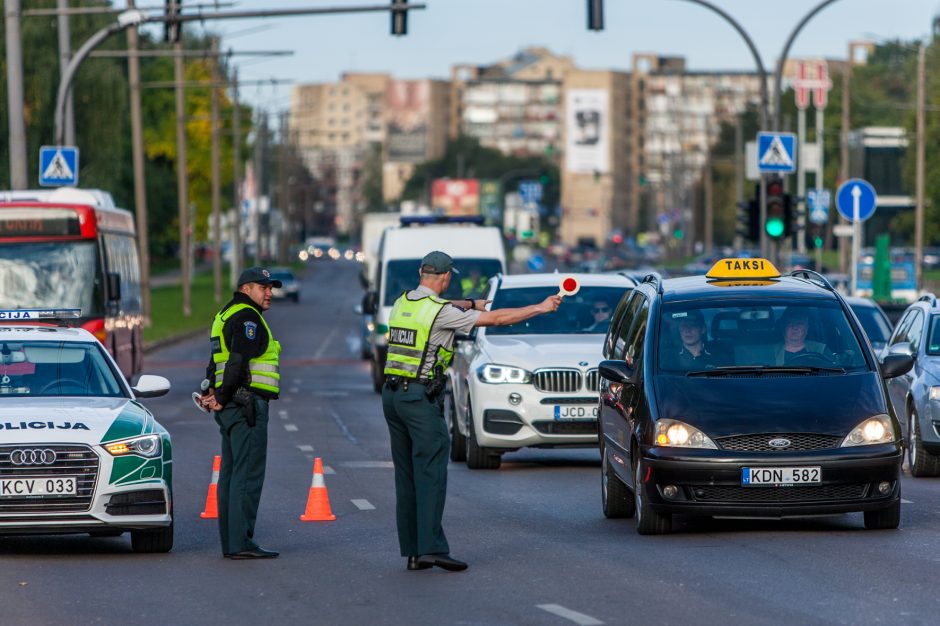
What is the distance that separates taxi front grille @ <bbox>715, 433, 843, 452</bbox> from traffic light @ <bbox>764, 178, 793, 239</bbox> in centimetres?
2027

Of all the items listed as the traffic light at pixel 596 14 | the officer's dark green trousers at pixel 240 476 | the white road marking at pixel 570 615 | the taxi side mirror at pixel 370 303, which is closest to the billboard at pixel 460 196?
the taxi side mirror at pixel 370 303

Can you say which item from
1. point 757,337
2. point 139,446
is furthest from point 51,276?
point 757,337

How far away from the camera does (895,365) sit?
42.7 ft

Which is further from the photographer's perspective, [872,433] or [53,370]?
[53,370]

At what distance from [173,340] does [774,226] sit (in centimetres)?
2267

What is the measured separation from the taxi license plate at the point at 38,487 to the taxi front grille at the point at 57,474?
16mm

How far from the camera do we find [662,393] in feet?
40.8

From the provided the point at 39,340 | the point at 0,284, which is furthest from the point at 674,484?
the point at 0,284

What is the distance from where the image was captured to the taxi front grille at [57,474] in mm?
11633

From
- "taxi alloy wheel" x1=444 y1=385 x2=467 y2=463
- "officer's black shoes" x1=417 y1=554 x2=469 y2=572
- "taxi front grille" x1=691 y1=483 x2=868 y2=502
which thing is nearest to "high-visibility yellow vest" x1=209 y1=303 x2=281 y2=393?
"officer's black shoes" x1=417 y1=554 x2=469 y2=572

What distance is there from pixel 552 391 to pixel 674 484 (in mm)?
5649

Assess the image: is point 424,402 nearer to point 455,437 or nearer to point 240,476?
point 240,476

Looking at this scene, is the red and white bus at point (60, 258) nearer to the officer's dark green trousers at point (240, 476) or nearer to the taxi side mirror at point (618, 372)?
the taxi side mirror at point (618, 372)

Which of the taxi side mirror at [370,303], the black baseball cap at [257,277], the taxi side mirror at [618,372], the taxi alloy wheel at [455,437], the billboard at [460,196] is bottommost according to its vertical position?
the billboard at [460,196]
